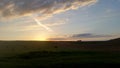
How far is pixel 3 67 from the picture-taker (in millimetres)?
36562

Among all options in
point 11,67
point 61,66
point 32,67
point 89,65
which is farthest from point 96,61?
point 11,67

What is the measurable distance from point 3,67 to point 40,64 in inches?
198

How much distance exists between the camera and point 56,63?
127ft

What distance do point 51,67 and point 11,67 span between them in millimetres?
5202

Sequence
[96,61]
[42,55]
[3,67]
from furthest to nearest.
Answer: [42,55] → [96,61] → [3,67]

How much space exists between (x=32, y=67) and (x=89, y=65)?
7.63 m

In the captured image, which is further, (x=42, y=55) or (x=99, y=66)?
(x=42, y=55)

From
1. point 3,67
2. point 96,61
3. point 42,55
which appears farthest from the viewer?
point 42,55

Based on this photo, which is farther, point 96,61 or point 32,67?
point 96,61

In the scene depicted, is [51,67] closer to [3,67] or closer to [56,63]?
[56,63]

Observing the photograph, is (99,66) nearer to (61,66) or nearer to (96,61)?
A: (96,61)

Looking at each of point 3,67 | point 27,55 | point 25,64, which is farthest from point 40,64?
point 27,55

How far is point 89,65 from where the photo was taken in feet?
124

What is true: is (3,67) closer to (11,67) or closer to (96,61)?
(11,67)
